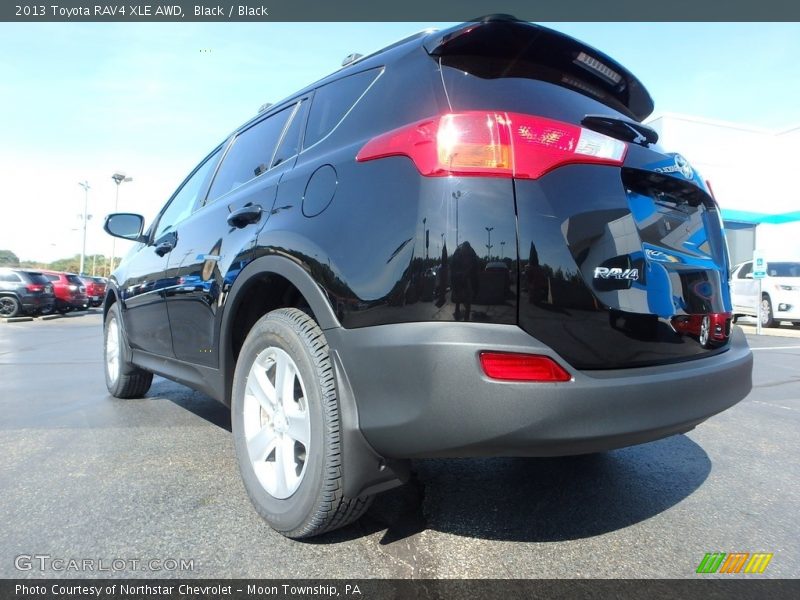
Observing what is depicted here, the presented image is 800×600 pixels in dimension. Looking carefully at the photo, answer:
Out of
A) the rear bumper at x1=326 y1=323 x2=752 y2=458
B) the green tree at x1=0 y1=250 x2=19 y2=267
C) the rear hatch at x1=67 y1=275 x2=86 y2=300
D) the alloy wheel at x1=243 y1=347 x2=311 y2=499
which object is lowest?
the green tree at x1=0 y1=250 x2=19 y2=267

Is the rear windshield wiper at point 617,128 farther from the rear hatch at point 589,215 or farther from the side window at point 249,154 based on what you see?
the side window at point 249,154

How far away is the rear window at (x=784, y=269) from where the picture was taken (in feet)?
42.9

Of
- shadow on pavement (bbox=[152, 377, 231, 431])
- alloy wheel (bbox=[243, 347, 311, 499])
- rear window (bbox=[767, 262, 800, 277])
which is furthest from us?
rear window (bbox=[767, 262, 800, 277])

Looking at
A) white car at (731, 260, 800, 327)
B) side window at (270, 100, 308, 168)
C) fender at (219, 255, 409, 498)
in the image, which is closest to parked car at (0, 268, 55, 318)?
side window at (270, 100, 308, 168)

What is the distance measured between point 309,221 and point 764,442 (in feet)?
10.4

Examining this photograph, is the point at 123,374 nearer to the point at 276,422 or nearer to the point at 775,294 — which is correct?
the point at 276,422

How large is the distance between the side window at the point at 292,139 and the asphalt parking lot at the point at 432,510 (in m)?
1.56

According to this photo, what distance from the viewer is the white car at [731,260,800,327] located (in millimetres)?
12875

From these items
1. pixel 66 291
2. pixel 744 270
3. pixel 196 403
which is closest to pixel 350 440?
pixel 196 403

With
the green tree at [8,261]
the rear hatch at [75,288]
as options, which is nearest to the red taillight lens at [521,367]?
the rear hatch at [75,288]

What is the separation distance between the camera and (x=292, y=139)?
8.41 ft

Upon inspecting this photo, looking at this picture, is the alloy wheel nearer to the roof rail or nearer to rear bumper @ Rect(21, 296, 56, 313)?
the roof rail

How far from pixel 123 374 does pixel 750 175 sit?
27139 millimetres

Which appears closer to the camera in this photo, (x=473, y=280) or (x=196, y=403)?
(x=473, y=280)
